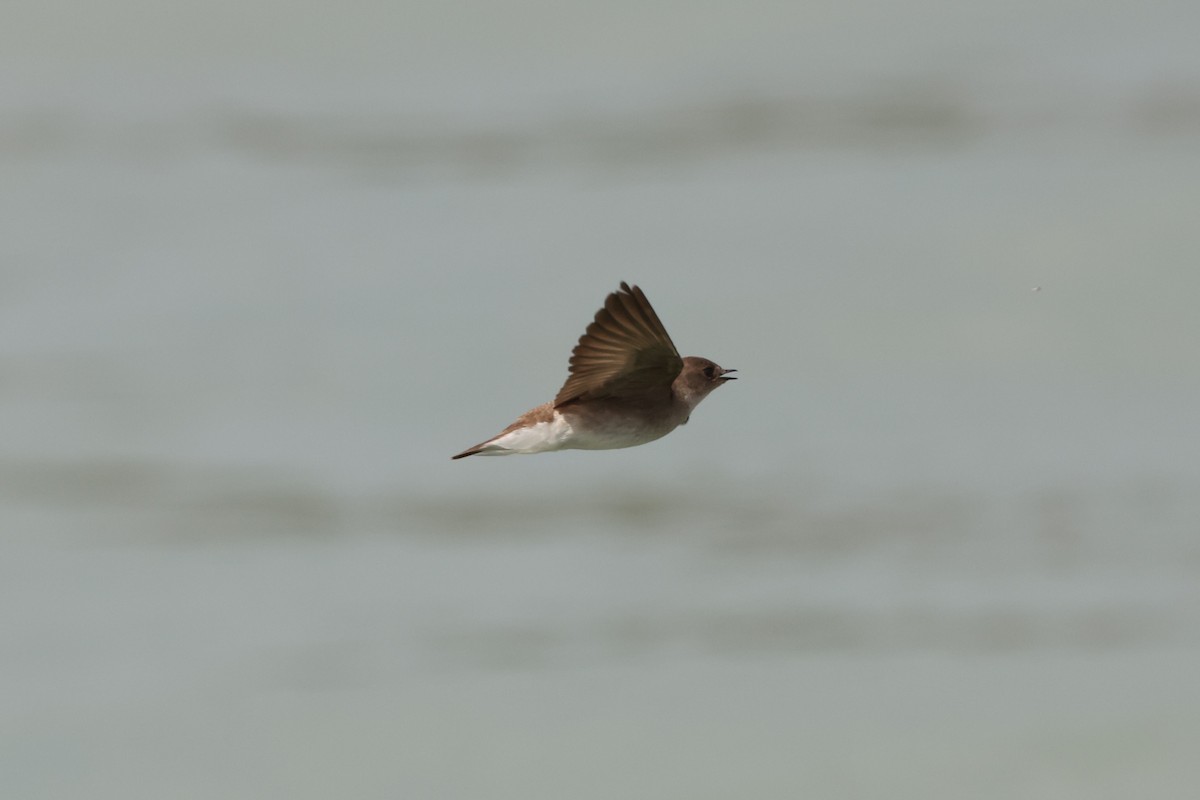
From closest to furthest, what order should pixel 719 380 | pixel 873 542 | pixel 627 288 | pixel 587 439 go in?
1. pixel 627 288
2. pixel 587 439
3. pixel 719 380
4. pixel 873 542

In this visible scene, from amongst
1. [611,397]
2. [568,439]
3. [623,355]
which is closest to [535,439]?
[568,439]

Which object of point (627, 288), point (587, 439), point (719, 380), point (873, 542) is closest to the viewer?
point (627, 288)

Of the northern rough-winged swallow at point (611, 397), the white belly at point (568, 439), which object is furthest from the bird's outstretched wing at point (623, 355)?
the white belly at point (568, 439)

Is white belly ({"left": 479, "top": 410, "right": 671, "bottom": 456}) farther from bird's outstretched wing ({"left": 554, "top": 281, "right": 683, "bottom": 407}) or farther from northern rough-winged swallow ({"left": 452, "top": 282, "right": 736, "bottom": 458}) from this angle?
bird's outstretched wing ({"left": 554, "top": 281, "right": 683, "bottom": 407})

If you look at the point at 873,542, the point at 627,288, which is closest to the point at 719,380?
the point at 627,288

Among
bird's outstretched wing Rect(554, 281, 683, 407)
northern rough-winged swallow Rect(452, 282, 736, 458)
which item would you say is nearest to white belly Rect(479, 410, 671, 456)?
northern rough-winged swallow Rect(452, 282, 736, 458)

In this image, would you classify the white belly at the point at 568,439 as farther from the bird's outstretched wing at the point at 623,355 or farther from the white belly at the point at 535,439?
the bird's outstretched wing at the point at 623,355

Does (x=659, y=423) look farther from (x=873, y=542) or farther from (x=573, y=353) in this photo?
(x=873, y=542)

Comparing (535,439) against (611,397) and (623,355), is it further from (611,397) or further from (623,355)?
(623,355)
